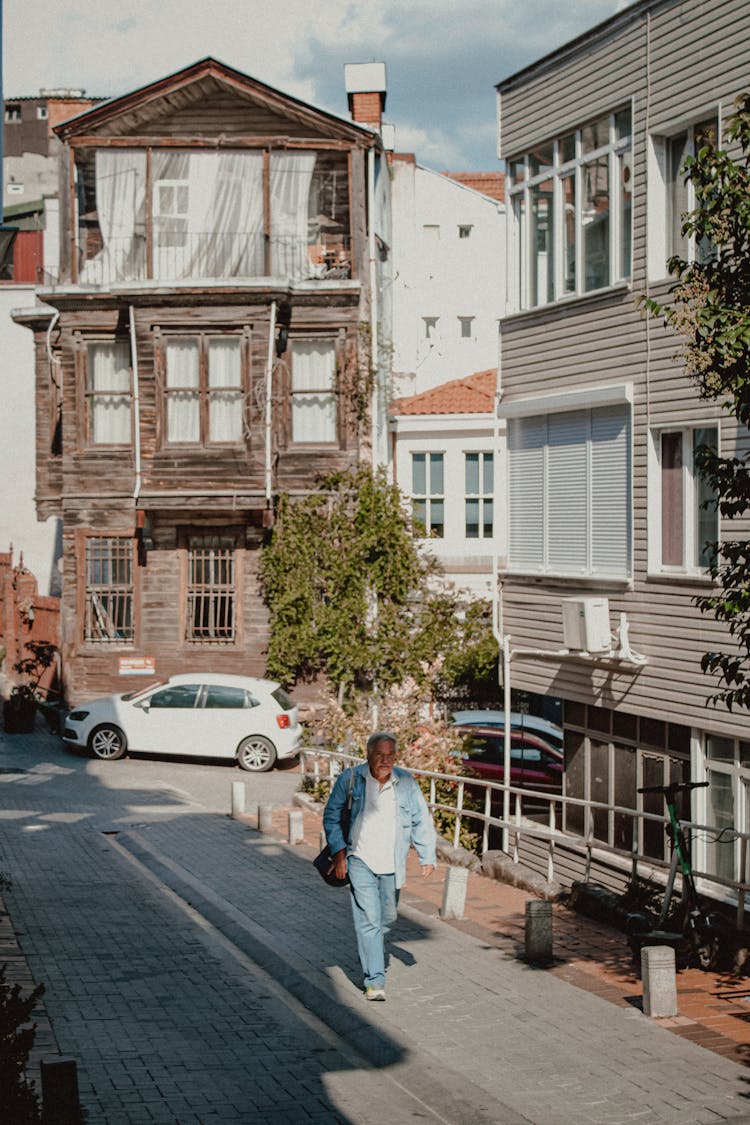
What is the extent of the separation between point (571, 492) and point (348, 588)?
11.7 m

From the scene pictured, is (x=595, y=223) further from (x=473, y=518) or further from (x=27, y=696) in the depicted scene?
(x=473, y=518)

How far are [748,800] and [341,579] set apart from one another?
15061 mm

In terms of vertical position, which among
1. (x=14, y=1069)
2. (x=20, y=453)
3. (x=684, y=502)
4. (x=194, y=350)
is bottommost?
(x=14, y=1069)

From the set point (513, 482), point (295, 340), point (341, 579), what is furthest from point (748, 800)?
point (295, 340)

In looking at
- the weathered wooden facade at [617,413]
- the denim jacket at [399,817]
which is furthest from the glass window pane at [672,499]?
the denim jacket at [399,817]

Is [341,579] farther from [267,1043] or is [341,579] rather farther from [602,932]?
[267,1043]

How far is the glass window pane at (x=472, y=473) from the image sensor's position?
34719 millimetres

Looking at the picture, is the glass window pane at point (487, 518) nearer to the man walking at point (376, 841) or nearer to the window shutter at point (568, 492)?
the window shutter at point (568, 492)

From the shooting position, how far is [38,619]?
34125 millimetres

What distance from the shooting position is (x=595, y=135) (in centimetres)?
1761

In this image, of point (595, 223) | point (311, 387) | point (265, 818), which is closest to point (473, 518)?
point (311, 387)

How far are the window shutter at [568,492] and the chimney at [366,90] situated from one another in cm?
2028

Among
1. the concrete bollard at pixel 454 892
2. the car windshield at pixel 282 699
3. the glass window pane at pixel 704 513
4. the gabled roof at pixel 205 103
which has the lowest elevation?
the concrete bollard at pixel 454 892

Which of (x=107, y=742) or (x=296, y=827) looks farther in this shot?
(x=107, y=742)
